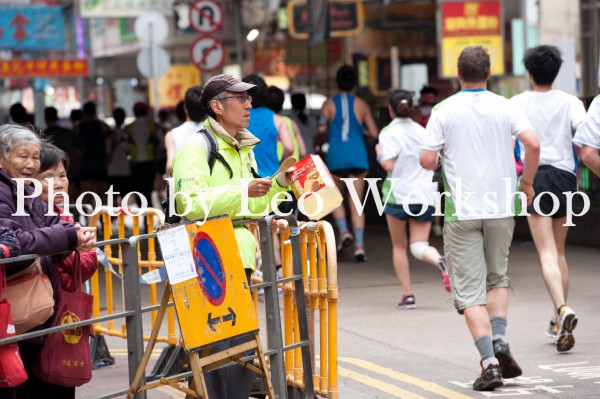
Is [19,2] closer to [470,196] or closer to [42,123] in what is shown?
[42,123]

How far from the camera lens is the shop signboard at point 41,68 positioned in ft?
109

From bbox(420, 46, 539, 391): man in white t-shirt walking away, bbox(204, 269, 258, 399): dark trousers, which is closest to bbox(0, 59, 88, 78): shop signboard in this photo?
bbox(420, 46, 539, 391): man in white t-shirt walking away

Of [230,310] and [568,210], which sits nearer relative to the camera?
[230,310]

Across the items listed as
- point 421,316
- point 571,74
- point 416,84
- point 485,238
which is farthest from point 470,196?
point 416,84

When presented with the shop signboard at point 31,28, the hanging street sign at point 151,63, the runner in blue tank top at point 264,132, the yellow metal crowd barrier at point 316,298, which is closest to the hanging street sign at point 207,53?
the hanging street sign at point 151,63

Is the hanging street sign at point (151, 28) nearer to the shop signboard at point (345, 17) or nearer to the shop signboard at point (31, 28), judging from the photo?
the shop signboard at point (345, 17)

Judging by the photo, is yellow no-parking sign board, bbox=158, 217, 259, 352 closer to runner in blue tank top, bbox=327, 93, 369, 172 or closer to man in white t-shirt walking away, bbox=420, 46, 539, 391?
man in white t-shirt walking away, bbox=420, 46, 539, 391

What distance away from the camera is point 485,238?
736 cm

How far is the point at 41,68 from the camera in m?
34.0

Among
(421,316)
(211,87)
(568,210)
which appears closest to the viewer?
(211,87)

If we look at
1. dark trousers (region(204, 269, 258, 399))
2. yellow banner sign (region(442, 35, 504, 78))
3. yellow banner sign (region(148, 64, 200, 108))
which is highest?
yellow banner sign (region(148, 64, 200, 108))

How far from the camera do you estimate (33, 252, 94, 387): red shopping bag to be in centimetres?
529

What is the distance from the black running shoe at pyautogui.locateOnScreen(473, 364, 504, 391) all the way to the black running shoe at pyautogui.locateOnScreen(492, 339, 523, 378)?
0.59 ft

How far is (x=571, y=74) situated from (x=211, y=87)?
330 inches
